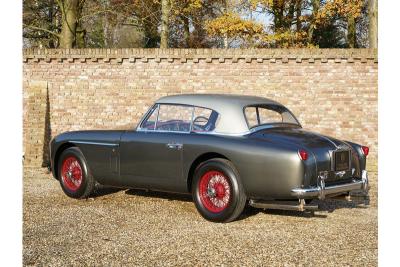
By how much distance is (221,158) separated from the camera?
21.3 ft

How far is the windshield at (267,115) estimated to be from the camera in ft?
22.2

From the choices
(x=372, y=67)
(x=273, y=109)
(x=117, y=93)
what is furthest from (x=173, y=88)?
(x=273, y=109)

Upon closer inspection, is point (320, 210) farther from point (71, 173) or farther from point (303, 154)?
point (71, 173)

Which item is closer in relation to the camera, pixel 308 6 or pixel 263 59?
pixel 263 59

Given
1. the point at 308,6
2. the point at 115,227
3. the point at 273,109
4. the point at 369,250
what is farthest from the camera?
the point at 308,6

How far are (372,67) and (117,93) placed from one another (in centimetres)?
614

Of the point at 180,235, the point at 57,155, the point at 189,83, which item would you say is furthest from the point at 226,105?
the point at 189,83

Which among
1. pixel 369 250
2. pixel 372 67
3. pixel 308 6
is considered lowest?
pixel 369 250

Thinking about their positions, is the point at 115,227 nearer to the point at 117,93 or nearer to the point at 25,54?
the point at 117,93

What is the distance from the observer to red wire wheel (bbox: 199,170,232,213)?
6367 millimetres

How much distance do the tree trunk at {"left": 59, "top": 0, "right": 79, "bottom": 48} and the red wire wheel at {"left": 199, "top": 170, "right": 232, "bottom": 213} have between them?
13.7 metres

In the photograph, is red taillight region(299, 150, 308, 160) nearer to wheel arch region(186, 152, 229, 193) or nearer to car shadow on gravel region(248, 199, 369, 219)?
wheel arch region(186, 152, 229, 193)

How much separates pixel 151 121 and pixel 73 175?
5.27ft

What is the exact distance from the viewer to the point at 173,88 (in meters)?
13.0
